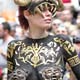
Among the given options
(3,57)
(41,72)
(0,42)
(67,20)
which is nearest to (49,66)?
(41,72)

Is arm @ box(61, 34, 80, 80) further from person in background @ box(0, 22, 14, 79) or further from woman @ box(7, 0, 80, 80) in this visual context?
person in background @ box(0, 22, 14, 79)

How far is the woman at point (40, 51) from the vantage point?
345cm

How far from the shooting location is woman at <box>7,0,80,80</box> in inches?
136

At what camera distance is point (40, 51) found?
3541 mm

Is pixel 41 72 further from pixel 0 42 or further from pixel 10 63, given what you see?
pixel 0 42

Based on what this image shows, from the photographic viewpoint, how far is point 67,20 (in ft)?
25.6

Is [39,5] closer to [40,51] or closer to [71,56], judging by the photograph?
[40,51]

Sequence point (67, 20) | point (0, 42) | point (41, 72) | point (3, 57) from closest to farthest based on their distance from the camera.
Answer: point (41, 72) < point (3, 57) < point (0, 42) < point (67, 20)

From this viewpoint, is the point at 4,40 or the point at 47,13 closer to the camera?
the point at 47,13

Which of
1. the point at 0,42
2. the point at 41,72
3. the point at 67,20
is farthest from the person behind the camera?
the point at 67,20

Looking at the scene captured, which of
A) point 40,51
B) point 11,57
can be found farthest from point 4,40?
point 40,51

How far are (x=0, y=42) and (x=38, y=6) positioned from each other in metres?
2.95

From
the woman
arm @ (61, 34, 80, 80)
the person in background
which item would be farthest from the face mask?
the person in background

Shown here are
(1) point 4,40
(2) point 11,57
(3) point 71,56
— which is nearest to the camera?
(3) point 71,56
